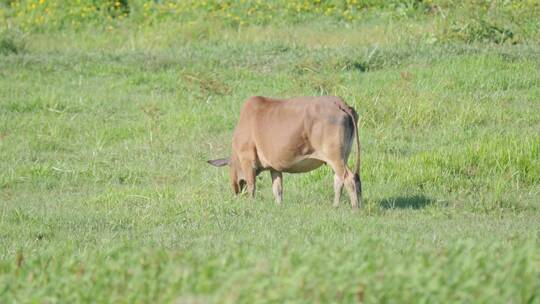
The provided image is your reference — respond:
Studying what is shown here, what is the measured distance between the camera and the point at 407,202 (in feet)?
33.3

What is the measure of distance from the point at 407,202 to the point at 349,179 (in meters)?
0.89

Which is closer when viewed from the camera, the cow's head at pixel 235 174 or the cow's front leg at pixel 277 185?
the cow's front leg at pixel 277 185

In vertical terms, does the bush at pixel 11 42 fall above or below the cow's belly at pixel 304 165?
below

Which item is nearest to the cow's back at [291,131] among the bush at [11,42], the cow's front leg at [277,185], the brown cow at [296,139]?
the brown cow at [296,139]

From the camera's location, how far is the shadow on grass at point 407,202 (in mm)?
9930

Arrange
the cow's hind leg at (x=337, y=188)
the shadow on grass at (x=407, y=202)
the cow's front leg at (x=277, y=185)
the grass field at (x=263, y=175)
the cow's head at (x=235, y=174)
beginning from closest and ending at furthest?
the grass field at (x=263, y=175) → the cow's hind leg at (x=337, y=188) → the shadow on grass at (x=407, y=202) → the cow's front leg at (x=277, y=185) → the cow's head at (x=235, y=174)

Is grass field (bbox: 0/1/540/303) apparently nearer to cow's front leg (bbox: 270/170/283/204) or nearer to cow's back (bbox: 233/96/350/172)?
cow's front leg (bbox: 270/170/283/204)

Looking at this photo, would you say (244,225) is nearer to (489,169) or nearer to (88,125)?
(489,169)

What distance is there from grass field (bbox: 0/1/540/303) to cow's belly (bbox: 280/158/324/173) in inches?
13.0

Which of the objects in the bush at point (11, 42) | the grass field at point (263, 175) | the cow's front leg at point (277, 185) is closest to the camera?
the grass field at point (263, 175)

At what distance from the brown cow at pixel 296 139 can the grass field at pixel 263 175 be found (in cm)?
29

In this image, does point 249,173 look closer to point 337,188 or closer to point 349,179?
point 337,188

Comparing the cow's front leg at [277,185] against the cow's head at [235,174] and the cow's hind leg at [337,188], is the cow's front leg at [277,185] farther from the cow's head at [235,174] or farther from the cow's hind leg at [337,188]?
the cow's hind leg at [337,188]

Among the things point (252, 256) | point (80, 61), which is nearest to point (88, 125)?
point (80, 61)
